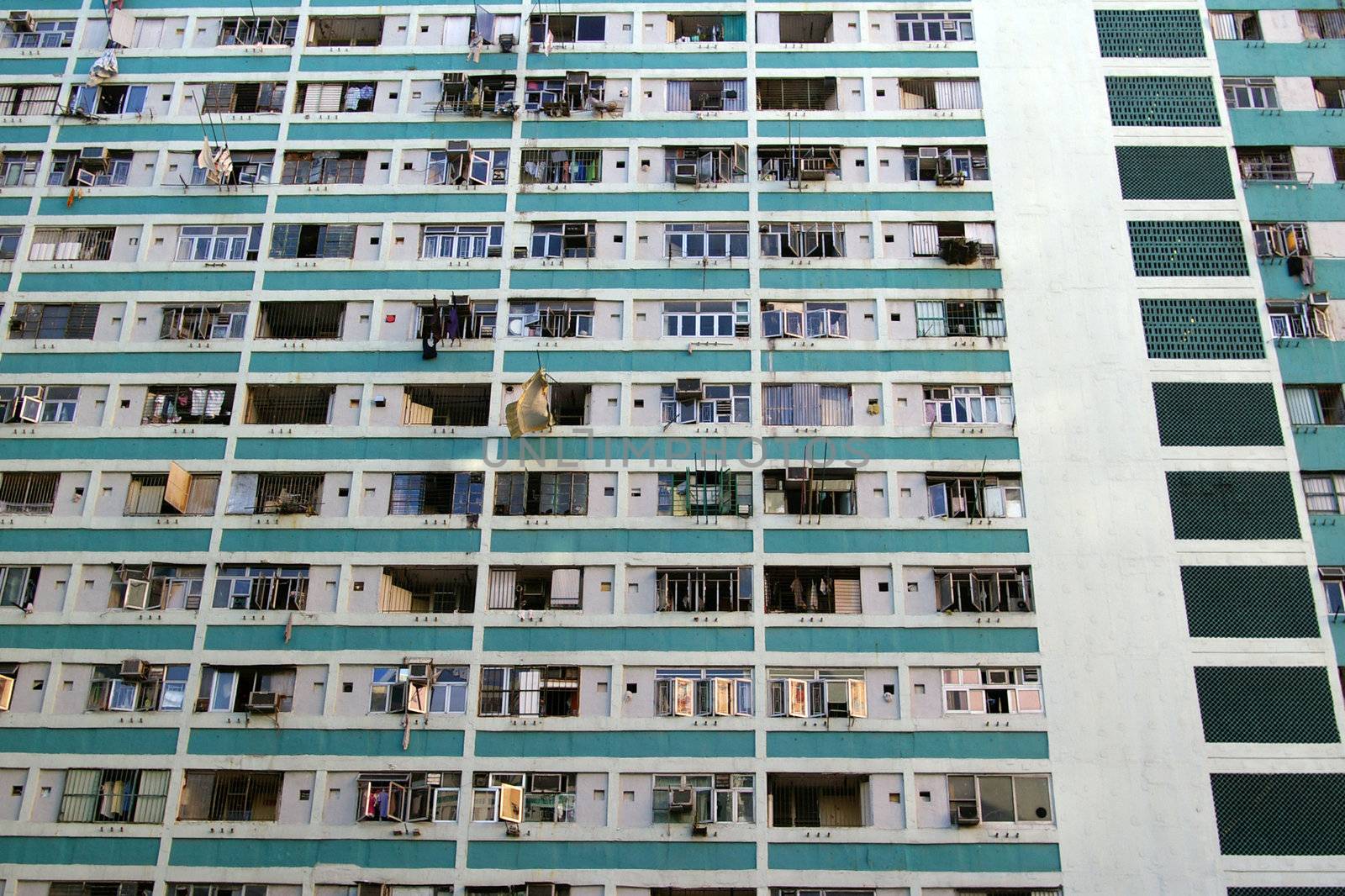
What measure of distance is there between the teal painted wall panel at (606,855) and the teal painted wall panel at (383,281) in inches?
626

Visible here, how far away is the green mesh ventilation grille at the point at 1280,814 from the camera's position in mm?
32500

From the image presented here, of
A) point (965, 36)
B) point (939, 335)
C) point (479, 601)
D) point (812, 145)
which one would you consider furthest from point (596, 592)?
point (965, 36)

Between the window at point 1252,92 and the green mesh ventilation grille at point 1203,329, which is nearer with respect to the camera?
the green mesh ventilation grille at point 1203,329

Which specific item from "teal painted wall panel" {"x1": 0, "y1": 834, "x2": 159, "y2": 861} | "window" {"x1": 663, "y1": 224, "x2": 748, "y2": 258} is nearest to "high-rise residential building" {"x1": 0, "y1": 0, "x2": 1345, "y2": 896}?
"teal painted wall panel" {"x1": 0, "y1": 834, "x2": 159, "y2": 861}

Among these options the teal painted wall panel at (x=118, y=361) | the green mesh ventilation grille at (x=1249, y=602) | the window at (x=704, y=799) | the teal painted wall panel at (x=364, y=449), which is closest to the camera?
the window at (x=704, y=799)

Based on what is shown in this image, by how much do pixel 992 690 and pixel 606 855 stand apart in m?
10.8

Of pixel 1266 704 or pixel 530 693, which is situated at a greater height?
pixel 530 693

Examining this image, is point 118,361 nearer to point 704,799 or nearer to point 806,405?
point 806,405

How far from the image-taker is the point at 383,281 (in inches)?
1533

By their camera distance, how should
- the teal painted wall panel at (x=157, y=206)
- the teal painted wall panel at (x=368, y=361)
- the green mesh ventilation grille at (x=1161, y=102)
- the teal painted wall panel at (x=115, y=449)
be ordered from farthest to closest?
1. the teal painted wall panel at (x=157, y=206)
2. the green mesh ventilation grille at (x=1161, y=102)
3. the teal painted wall panel at (x=368, y=361)
4. the teal painted wall panel at (x=115, y=449)

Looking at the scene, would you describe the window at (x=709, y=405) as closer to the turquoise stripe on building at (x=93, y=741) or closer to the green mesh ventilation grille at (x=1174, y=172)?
the green mesh ventilation grille at (x=1174, y=172)

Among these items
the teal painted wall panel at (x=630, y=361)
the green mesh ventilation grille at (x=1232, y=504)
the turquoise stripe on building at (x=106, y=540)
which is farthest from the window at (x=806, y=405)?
the turquoise stripe on building at (x=106, y=540)

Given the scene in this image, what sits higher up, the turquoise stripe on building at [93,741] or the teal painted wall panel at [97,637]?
the teal painted wall panel at [97,637]

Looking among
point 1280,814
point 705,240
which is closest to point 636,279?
point 705,240
